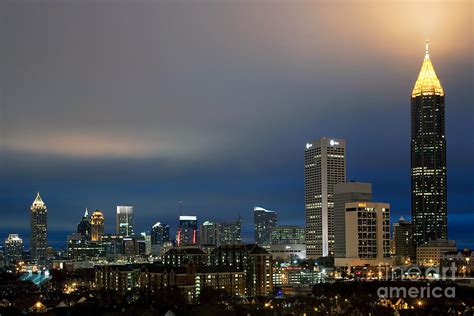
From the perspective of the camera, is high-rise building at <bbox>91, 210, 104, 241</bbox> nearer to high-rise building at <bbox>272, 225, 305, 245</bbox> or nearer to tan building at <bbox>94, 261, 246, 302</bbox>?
high-rise building at <bbox>272, 225, 305, 245</bbox>

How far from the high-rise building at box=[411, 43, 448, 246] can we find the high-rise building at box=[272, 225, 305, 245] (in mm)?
16285

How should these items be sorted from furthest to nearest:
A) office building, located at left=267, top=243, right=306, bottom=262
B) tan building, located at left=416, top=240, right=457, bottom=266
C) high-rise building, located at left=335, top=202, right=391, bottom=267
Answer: office building, located at left=267, top=243, right=306, bottom=262, tan building, located at left=416, top=240, right=457, bottom=266, high-rise building, located at left=335, top=202, right=391, bottom=267

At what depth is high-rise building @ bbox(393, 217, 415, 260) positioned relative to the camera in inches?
3669

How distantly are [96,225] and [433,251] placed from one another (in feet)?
196

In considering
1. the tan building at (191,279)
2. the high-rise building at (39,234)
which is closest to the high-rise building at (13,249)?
the high-rise building at (39,234)

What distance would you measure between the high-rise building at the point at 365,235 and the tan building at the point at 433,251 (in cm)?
484

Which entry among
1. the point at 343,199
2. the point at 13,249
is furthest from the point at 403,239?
the point at 13,249

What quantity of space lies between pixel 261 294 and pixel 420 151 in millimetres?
57247

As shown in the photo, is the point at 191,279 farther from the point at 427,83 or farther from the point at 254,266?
the point at 427,83

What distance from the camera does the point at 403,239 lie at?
94875 mm

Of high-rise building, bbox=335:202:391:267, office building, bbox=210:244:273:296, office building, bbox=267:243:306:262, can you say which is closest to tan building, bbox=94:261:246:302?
office building, bbox=210:244:273:296

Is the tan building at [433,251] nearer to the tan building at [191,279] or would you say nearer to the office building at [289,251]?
the office building at [289,251]

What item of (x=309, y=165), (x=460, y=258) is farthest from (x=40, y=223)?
(x=460, y=258)

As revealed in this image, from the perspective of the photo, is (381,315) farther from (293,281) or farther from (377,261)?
(377,261)
